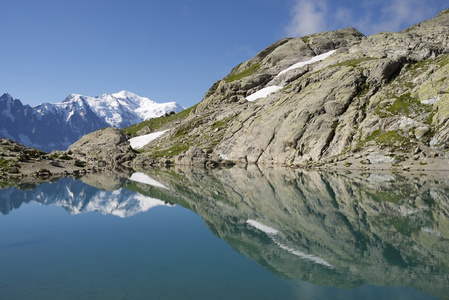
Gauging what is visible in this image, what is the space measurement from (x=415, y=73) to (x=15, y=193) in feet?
353

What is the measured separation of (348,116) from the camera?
9394cm

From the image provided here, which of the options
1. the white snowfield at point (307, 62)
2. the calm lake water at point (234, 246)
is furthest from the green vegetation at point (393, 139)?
the white snowfield at point (307, 62)

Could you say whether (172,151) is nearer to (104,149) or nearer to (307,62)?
(104,149)

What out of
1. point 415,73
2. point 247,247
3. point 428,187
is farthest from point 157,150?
point 247,247

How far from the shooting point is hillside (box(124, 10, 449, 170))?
78.8m

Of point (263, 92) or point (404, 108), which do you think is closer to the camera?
point (404, 108)

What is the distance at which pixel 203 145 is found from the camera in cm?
12350

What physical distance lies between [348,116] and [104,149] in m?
96.1

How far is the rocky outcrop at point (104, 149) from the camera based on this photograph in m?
119

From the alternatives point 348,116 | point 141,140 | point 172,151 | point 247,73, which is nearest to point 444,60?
point 348,116

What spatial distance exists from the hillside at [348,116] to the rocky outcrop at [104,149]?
7.63 meters

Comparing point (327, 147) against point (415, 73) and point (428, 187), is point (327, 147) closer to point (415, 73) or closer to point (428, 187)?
point (415, 73)

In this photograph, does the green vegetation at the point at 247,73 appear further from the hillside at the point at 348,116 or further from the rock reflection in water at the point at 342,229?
the rock reflection in water at the point at 342,229

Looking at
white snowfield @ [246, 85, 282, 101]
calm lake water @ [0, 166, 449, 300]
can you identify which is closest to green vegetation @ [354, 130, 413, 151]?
calm lake water @ [0, 166, 449, 300]
